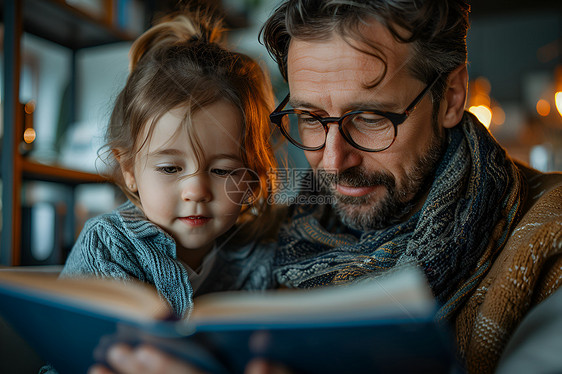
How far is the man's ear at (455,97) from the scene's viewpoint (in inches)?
41.6

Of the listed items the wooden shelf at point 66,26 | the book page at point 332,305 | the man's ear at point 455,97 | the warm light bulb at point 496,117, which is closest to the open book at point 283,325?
the book page at point 332,305

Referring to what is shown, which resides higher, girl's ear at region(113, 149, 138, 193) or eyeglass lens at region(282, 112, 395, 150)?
eyeglass lens at region(282, 112, 395, 150)

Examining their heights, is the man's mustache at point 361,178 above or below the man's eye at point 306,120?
below

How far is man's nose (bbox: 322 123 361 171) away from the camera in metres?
0.99

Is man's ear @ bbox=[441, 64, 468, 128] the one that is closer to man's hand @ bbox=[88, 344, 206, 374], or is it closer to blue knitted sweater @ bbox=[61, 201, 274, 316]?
blue knitted sweater @ bbox=[61, 201, 274, 316]

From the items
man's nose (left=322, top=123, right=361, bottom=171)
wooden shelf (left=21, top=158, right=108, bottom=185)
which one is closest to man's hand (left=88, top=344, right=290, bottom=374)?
man's nose (left=322, top=123, right=361, bottom=171)

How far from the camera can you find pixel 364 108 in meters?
0.96

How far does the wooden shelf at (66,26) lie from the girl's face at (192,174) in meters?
1.08

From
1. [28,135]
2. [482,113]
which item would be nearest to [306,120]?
[28,135]

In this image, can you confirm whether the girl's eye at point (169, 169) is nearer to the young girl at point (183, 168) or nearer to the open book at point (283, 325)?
the young girl at point (183, 168)

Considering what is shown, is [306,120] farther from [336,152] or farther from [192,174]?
[192,174]

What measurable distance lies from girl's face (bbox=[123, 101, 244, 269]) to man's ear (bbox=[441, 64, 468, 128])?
50 centimetres

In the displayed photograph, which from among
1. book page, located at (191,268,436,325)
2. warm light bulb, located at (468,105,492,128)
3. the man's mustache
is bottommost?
book page, located at (191,268,436,325)

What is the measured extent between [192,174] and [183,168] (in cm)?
3
